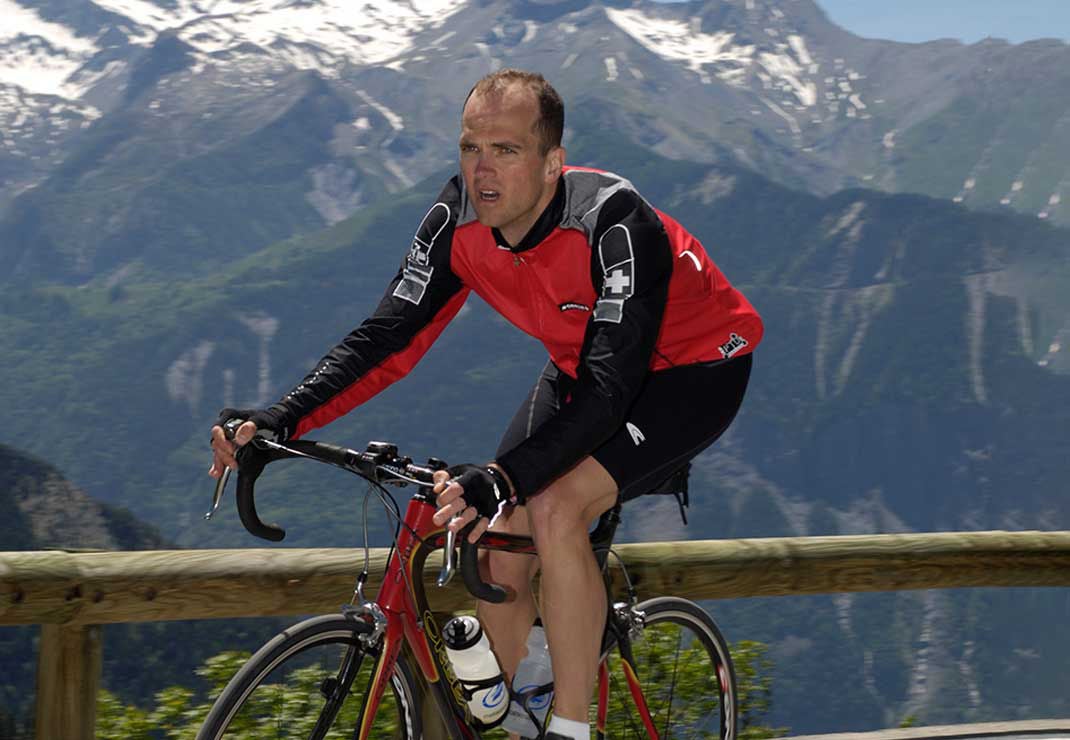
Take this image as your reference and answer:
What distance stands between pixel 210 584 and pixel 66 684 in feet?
1.42

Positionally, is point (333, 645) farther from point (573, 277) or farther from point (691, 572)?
point (691, 572)

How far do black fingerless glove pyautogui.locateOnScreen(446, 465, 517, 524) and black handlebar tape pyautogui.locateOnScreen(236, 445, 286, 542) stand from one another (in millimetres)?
473

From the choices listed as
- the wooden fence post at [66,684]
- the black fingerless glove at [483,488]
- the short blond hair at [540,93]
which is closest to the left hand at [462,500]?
the black fingerless glove at [483,488]

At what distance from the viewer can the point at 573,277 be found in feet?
9.43

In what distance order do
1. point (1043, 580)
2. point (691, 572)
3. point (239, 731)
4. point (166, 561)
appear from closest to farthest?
point (239, 731) → point (166, 561) → point (691, 572) → point (1043, 580)

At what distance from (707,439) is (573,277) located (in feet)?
1.60

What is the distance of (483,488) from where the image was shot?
2.45 metres

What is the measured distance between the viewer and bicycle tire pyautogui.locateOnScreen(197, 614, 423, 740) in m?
2.50

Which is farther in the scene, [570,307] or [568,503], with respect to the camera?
[570,307]

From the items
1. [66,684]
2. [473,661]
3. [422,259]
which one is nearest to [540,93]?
[422,259]

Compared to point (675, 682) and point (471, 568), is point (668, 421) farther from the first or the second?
point (675, 682)

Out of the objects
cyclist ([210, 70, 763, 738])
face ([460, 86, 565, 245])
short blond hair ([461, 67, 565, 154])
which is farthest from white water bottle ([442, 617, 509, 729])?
short blond hair ([461, 67, 565, 154])

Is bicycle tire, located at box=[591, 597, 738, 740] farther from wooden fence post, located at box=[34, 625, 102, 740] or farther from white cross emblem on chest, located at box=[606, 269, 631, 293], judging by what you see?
wooden fence post, located at box=[34, 625, 102, 740]

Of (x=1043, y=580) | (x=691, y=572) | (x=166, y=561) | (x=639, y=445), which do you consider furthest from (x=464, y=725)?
(x=1043, y=580)
